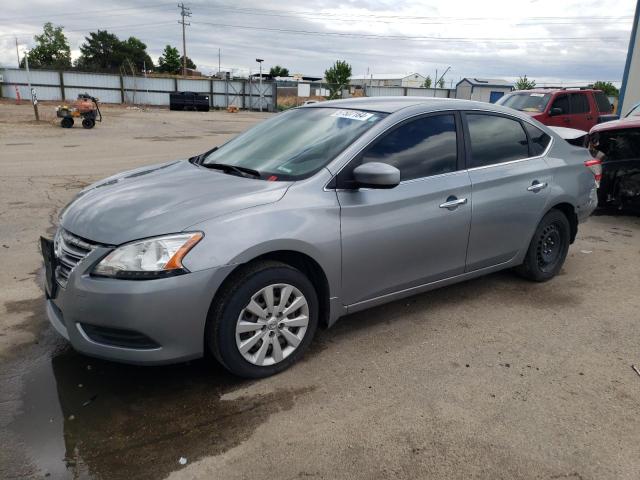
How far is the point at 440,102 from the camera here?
4.09m

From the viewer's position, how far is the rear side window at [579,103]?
13.3m

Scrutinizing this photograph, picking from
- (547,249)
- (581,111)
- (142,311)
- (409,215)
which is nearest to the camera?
(142,311)

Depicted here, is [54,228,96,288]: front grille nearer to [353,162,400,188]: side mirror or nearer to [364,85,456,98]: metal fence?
[353,162,400,188]: side mirror

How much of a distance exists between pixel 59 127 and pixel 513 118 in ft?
69.8

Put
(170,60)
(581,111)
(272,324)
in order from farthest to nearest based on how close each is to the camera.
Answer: (170,60) < (581,111) < (272,324)

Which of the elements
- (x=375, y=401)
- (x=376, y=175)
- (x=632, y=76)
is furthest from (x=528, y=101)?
(x=375, y=401)

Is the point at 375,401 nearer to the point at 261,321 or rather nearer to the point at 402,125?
the point at 261,321

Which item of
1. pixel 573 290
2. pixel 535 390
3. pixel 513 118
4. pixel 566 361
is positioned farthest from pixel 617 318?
pixel 513 118

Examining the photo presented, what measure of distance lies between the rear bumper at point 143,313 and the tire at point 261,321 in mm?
A: 109

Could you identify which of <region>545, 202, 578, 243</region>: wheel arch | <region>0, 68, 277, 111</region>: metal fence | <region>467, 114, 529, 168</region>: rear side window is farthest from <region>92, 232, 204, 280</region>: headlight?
<region>0, 68, 277, 111</region>: metal fence

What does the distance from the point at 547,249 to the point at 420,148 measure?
75.2 inches

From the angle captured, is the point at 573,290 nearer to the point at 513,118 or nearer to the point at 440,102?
the point at 513,118

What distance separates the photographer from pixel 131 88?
43.4 m

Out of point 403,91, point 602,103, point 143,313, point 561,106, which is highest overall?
point 403,91
